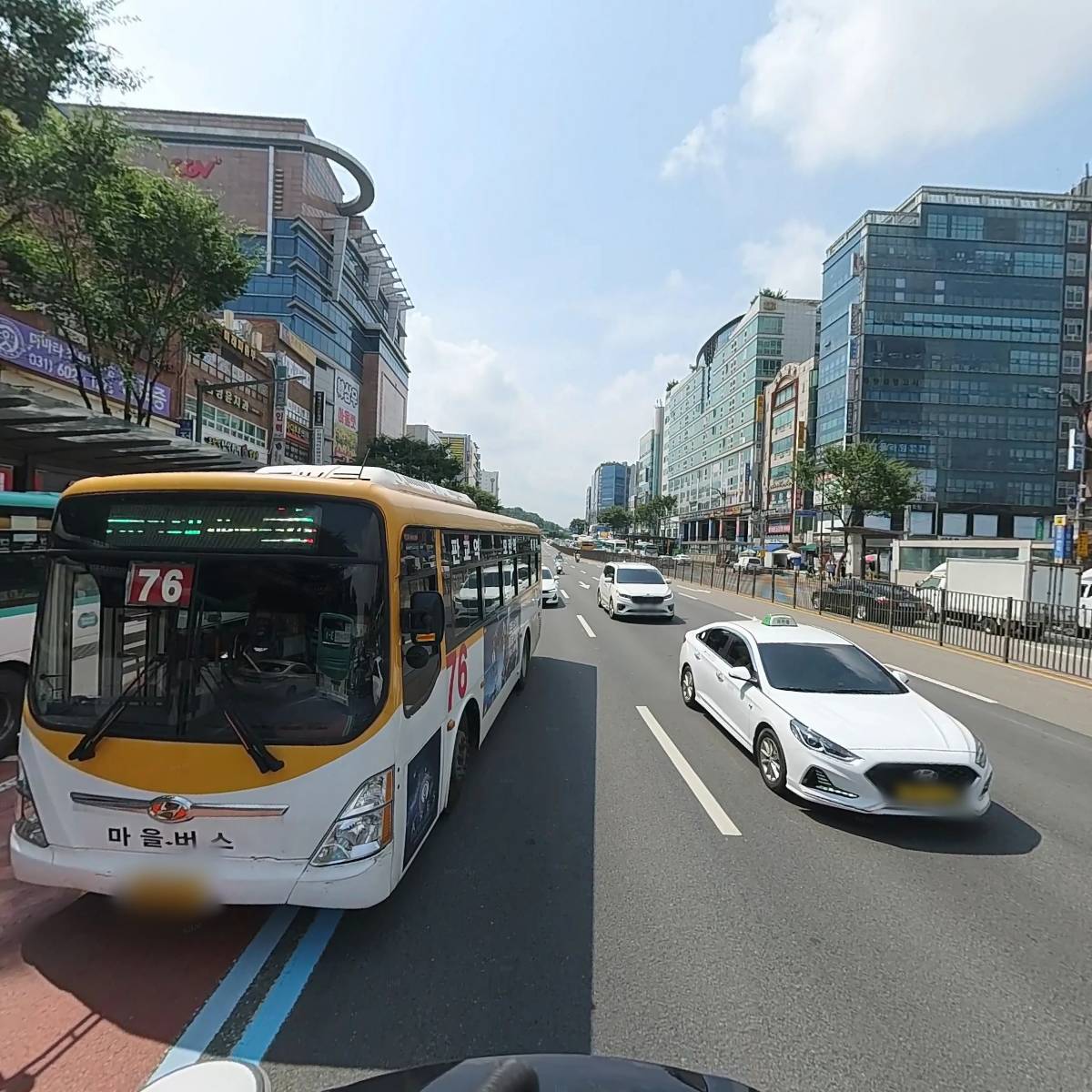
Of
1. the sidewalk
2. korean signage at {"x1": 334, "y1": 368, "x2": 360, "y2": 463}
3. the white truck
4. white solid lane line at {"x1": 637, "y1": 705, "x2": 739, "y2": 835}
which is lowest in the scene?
the sidewalk

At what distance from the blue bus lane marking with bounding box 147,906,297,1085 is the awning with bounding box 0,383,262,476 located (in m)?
8.76

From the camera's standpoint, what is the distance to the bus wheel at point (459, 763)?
4.88m

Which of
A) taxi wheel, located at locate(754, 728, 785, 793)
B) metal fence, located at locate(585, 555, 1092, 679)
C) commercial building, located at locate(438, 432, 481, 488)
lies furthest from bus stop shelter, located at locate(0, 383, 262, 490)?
commercial building, located at locate(438, 432, 481, 488)

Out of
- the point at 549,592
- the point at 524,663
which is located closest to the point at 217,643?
the point at 524,663

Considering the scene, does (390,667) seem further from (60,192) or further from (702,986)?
(60,192)

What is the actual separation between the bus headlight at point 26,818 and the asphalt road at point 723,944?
52.8 inches

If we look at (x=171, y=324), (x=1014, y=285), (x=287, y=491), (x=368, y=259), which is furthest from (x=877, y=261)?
(x=287, y=491)

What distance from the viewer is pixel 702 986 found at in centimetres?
306

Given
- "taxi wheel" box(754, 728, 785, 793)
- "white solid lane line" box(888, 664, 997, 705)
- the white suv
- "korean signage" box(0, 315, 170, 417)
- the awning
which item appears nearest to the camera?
"taxi wheel" box(754, 728, 785, 793)

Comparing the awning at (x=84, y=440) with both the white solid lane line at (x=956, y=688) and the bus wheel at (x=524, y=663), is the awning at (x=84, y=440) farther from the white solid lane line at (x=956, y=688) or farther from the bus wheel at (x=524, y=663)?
the white solid lane line at (x=956, y=688)

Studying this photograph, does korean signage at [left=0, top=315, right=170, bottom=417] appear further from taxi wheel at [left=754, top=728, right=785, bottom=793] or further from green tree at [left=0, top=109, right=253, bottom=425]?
taxi wheel at [left=754, top=728, right=785, bottom=793]

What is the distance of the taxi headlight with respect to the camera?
489 centimetres

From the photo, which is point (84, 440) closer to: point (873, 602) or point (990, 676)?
point (990, 676)

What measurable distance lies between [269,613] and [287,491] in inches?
26.0
